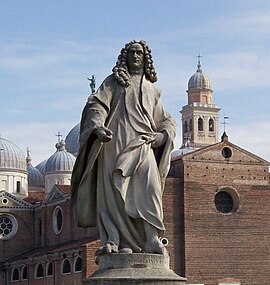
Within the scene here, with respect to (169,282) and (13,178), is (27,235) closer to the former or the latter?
(13,178)

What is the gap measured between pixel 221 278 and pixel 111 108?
158 feet

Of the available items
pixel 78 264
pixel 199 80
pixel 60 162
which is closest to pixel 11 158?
pixel 60 162

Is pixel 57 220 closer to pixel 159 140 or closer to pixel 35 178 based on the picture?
pixel 35 178

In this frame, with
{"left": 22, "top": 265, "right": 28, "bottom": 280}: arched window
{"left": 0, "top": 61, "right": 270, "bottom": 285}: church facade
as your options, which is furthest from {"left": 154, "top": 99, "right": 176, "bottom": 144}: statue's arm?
{"left": 22, "top": 265, "right": 28, "bottom": 280}: arched window

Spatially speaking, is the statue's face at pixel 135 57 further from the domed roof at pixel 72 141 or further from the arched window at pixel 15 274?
the domed roof at pixel 72 141

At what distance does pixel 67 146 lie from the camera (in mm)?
79250

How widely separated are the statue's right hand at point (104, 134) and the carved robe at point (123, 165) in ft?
0.22

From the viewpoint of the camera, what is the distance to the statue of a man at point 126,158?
21.1ft

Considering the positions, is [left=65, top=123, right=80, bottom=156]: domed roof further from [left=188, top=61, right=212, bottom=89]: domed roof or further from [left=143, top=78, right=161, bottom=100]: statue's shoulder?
[left=143, top=78, right=161, bottom=100]: statue's shoulder

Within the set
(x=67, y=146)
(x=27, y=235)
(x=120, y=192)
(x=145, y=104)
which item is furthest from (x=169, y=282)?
(x=67, y=146)

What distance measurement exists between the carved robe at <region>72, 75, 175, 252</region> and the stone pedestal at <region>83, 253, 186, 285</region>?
0.16 metres

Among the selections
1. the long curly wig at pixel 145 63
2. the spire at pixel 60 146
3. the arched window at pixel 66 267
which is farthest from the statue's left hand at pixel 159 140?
the spire at pixel 60 146

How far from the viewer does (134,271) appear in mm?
6180

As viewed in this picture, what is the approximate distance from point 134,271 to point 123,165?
757mm
